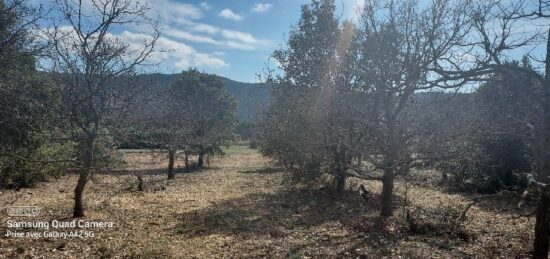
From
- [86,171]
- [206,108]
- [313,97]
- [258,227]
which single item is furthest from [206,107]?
[258,227]

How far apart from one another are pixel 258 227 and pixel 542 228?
7.24m

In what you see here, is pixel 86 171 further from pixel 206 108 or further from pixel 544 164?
pixel 206 108

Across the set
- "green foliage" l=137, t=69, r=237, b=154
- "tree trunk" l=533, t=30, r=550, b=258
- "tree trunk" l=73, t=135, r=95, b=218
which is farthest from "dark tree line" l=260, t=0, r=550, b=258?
"green foliage" l=137, t=69, r=237, b=154

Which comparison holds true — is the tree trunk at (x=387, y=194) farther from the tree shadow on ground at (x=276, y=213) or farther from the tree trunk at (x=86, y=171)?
the tree trunk at (x=86, y=171)

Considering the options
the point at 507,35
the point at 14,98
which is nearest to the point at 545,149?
the point at 507,35

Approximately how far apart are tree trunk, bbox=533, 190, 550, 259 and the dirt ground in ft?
2.20

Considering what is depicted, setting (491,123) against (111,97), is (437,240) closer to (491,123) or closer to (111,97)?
(491,123)

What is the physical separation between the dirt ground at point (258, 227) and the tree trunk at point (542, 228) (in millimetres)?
670

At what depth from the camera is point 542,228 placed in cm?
740

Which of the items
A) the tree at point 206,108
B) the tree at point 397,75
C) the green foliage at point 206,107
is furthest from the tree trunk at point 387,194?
the tree at point 206,108

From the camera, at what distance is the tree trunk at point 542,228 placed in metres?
7.21

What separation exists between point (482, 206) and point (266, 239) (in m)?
10.4

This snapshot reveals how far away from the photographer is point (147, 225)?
1192 cm

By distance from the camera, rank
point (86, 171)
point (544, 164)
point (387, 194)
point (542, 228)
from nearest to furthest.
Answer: point (544, 164)
point (542, 228)
point (86, 171)
point (387, 194)
